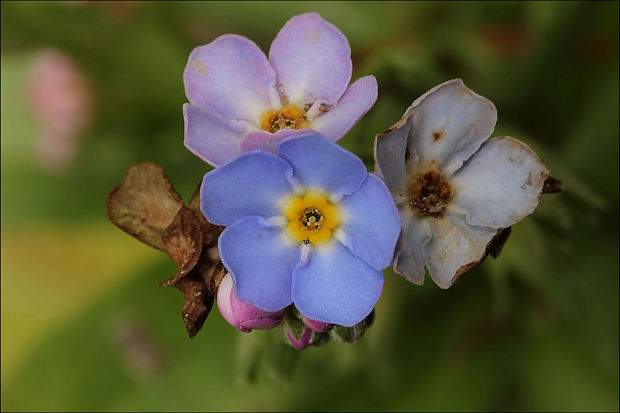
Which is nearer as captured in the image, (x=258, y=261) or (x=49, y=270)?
(x=258, y=261)

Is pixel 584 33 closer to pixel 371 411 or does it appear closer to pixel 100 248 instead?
pixel 371 411

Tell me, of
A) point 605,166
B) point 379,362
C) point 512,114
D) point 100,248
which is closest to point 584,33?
point 512,114

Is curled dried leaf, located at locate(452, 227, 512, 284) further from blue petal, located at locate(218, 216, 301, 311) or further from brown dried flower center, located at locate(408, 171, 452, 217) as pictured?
blue petal, located at locate(218, 216, 301, 311)

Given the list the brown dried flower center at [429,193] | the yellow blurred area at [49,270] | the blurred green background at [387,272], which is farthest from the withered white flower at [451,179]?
the yellow blurred area at [49,270]

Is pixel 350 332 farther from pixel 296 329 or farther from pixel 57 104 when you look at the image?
pixel 57 104

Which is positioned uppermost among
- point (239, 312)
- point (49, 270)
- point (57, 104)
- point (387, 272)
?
point (239, 312)

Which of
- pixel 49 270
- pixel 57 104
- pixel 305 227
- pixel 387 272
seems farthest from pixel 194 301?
pixel 49 270

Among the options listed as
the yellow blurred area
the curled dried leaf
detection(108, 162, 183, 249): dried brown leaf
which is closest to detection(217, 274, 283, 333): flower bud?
detection(108, 162, 183, 249): dried brown leaf

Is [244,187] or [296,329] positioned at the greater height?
[244,187]
